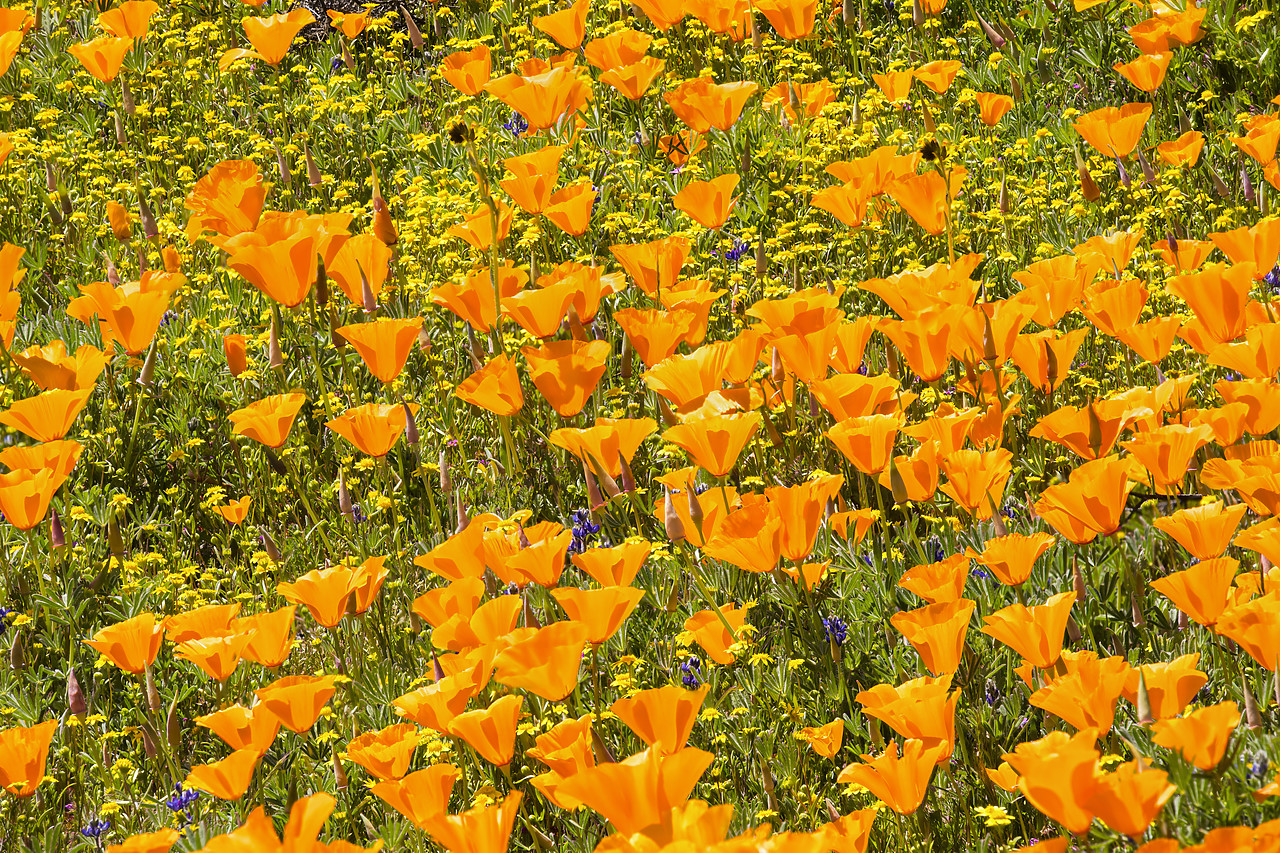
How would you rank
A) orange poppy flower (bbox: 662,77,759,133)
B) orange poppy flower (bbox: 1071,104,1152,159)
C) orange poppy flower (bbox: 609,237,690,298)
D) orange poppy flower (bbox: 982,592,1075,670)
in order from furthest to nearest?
orange poppy flower (bbox: 662,77,759,133) → orange poppy flower (bbox: 1071,104,1152,159) → orange poppy flower (bbox: 609,237,690,298) → orange poppy flower (bbox: 982,592,1075,670)

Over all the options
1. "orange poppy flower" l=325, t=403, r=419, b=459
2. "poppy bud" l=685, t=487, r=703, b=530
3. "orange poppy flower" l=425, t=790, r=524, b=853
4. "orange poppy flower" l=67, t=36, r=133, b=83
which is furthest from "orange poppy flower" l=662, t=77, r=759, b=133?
"orange poppy flower" l=425, t=790, r=524, b=853

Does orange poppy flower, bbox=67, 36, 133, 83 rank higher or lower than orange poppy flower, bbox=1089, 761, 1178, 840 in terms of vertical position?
lower

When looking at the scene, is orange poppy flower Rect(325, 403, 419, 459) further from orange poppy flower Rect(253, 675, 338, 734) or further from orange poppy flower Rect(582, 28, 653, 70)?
orange poppy flower Rect(582, 28, 653, 70)

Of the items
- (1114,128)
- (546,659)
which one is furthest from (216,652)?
(1114,128)

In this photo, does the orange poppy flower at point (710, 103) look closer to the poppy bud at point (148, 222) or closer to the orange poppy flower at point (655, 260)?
the orange poppy flower at point (655, 260)

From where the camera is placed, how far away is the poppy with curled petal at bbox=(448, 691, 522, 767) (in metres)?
1.89

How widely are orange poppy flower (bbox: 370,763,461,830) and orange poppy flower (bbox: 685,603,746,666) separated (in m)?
0.54

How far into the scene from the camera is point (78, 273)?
444 centimetres

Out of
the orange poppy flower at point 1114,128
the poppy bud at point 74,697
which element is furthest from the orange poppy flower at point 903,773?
the orange poppy flower at point 1114,128

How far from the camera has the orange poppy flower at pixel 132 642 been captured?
225 centimetres

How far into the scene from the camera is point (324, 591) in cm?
232

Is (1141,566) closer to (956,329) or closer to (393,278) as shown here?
(956,329)

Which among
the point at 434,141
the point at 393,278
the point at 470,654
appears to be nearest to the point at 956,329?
the point at 470,654

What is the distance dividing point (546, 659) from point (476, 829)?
12.8 inches
